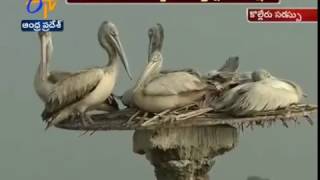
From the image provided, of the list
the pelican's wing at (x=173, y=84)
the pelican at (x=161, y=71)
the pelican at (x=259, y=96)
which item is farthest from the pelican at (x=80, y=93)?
the pelican at (x=259, y=96)

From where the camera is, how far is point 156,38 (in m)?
6.64

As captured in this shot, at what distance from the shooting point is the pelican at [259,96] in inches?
234

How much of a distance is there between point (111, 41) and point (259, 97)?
1196 millimetres

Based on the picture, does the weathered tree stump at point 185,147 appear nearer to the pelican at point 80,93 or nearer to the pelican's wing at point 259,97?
the pelican's wing at point 259,97

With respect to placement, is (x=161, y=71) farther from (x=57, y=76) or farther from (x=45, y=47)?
(x=45, y=47)

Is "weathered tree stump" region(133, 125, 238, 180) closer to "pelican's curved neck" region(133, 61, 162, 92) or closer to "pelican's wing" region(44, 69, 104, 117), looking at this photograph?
"pelican's curved neck" region(133, 61, 162, 92)

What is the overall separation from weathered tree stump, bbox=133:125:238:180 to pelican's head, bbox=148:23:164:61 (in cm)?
67

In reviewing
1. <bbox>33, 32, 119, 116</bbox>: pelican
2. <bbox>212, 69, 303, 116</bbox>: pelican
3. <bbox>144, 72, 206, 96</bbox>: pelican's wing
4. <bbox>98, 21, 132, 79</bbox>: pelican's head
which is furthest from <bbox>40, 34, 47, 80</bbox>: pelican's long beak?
<bbox>212, 69, 303, 116</bbox>: pelican

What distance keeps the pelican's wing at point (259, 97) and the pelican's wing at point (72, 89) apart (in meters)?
0.91

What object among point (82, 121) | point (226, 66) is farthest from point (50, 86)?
point (226, 66)

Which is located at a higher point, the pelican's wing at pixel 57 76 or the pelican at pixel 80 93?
the pelican's wing at pixel 57 76

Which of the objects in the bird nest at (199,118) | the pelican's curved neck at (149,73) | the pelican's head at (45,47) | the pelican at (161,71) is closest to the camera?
the bird nest at (199,118)

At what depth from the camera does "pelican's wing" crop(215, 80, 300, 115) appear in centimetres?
595

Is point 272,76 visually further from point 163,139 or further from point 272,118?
point 163,139
